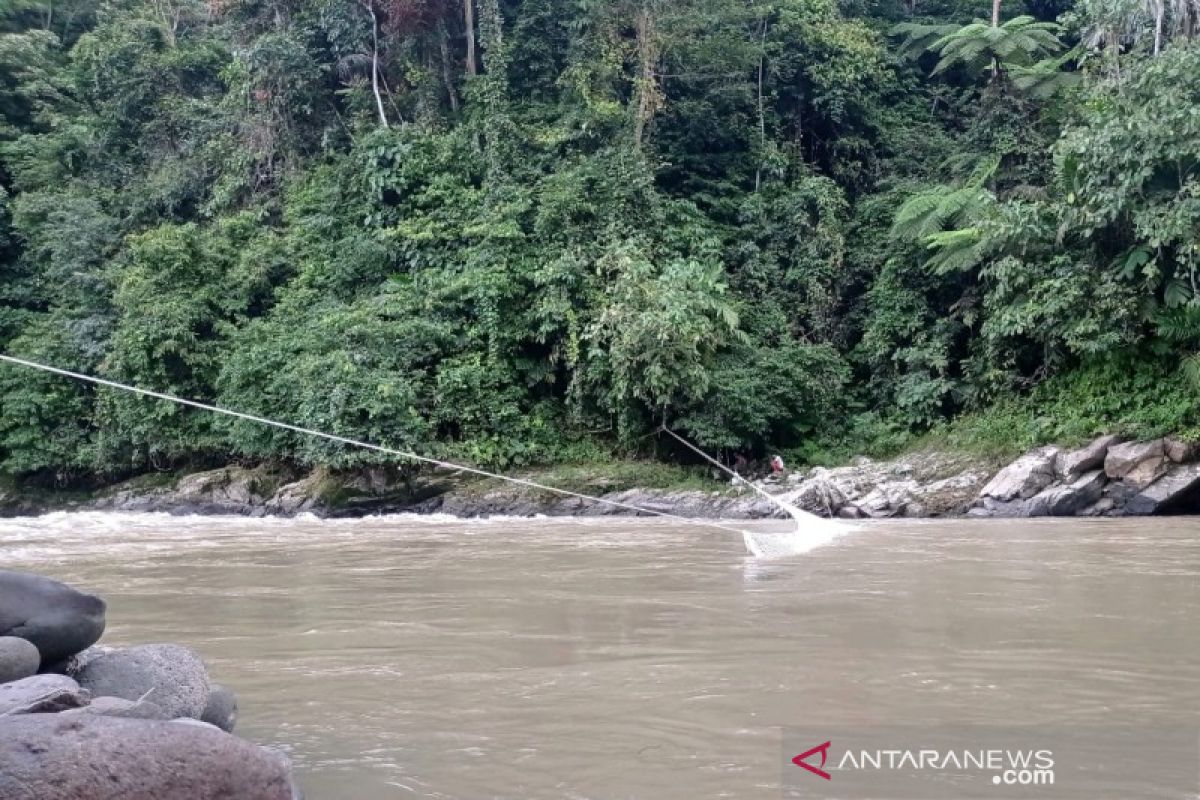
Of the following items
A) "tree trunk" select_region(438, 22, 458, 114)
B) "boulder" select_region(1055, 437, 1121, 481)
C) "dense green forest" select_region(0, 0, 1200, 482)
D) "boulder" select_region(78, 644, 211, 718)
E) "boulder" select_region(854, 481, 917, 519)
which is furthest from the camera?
"tree trunk" select_region(438, 22, 458, 114)

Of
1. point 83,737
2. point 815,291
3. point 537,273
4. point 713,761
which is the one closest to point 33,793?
point 83,737

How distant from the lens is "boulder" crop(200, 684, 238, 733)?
4137 millimetres

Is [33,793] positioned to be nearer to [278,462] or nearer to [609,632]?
[609,632]

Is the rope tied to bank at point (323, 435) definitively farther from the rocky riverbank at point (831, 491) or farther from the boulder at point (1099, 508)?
the boulder at point (1099, 508)

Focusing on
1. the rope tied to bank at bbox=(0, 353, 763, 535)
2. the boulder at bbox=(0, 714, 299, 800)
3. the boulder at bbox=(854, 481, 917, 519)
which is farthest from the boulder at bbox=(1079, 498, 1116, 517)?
the boulder at bbox=(0, 714, 299, 800)

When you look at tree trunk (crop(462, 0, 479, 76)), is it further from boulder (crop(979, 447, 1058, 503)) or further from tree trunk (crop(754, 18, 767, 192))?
boulder (crop(979, 447, 1058, 503))

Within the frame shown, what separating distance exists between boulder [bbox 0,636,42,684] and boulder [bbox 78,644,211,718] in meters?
0.31

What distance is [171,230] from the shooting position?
19391 mm

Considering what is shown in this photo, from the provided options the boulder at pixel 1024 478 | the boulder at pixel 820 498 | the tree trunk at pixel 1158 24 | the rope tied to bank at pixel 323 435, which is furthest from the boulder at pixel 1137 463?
the tree trunk at pixel 1158 24

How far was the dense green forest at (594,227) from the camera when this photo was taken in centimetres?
1510

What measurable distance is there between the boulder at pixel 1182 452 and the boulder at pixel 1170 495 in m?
0.10

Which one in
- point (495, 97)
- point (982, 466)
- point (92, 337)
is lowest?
point (982, 466)

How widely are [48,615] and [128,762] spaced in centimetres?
163

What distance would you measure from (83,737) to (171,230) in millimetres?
18297
